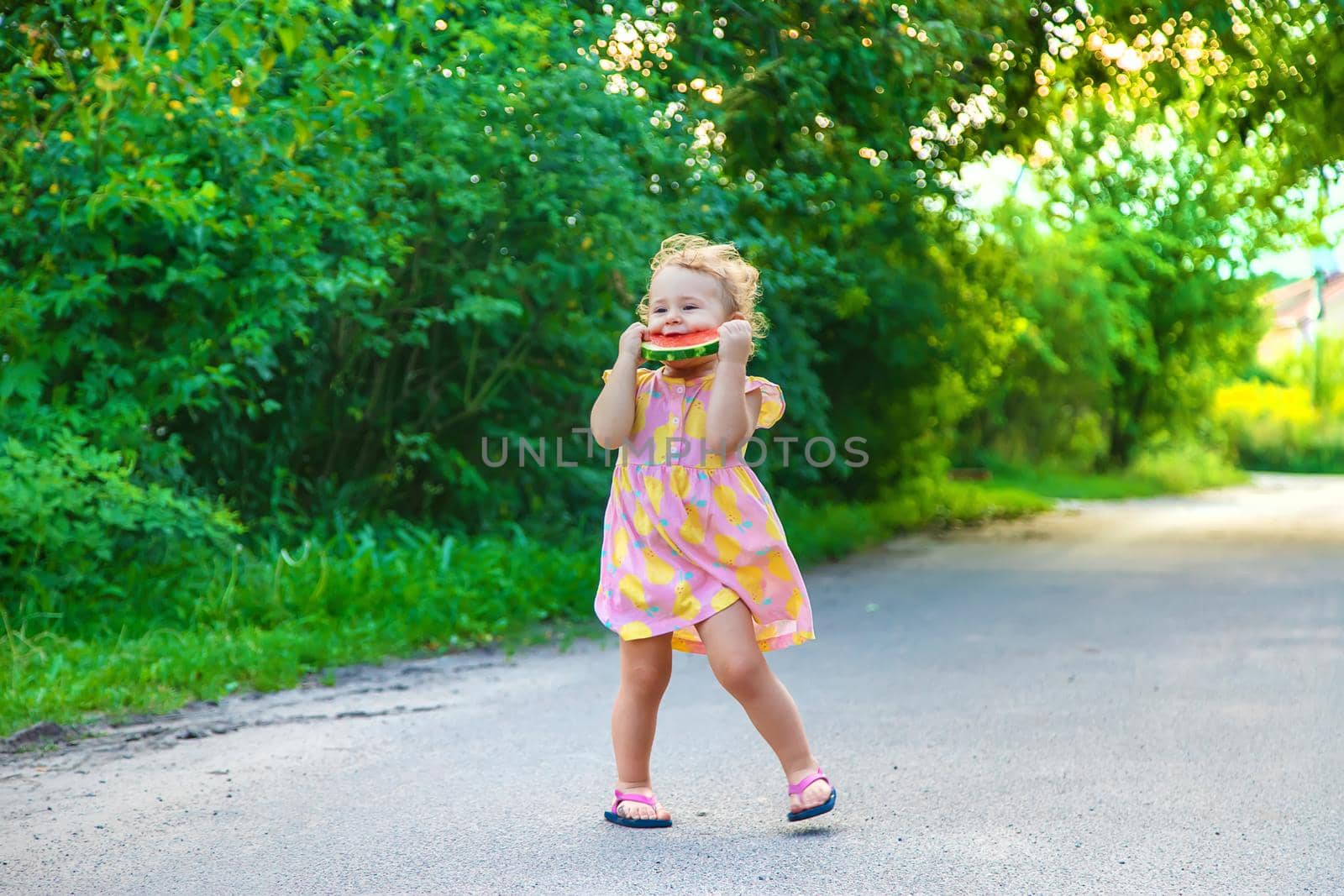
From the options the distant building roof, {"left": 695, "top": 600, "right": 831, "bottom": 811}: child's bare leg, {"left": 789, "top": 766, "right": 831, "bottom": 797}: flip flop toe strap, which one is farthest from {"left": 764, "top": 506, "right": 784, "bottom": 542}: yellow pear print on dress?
the distant building roof

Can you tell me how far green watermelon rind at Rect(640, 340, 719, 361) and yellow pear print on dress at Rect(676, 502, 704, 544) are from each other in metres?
0.43

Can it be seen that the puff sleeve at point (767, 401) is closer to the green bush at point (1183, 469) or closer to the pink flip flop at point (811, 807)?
the pink flip flop at point (811, 807)

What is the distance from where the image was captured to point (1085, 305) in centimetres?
2612

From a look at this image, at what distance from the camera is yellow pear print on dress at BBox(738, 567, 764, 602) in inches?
169

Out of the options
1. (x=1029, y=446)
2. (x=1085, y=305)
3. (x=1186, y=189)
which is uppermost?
(x=1186, y=189)

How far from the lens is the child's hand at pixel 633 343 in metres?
4.27

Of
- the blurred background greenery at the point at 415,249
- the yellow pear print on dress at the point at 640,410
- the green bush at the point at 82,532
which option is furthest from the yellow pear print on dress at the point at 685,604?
the green bush at the point at 82,532

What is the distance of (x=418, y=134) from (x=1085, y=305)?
1972 centimetres

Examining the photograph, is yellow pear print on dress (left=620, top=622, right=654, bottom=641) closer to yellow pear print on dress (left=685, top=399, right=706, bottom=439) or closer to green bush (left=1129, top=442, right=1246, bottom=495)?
yellow pear print on dress (left=685, top=399, right=706, bottom=439)

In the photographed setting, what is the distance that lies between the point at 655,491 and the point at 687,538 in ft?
0.55

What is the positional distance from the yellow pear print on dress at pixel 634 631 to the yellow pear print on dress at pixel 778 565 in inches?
15.7

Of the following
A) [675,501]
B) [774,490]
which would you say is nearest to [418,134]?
[675,501]

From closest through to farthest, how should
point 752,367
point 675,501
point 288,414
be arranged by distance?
point 675,501, point 288,414, point 752,367

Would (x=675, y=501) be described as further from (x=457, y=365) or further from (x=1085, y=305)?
(x=1085, y=305)
